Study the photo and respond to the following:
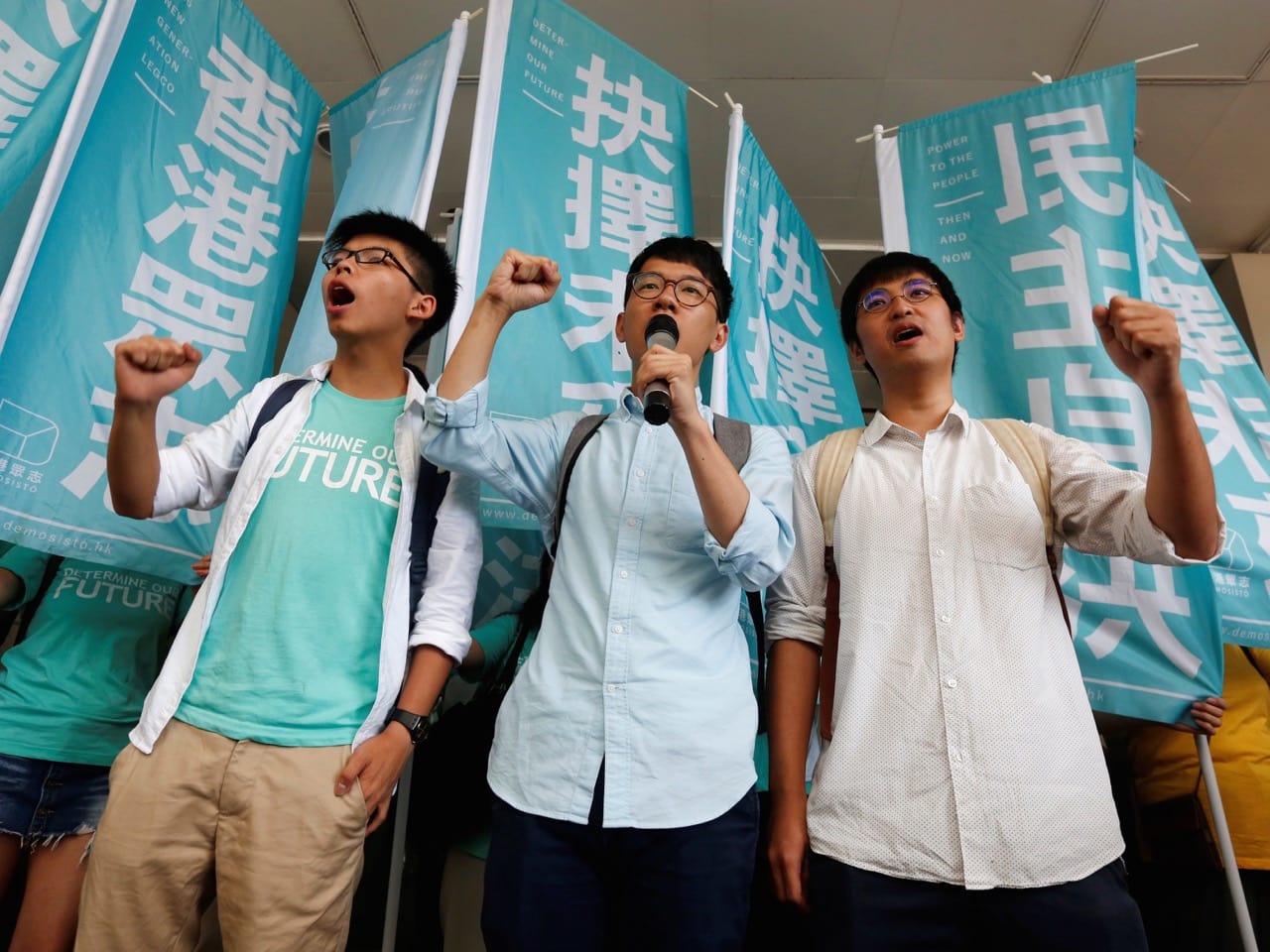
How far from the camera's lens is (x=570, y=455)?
147cm

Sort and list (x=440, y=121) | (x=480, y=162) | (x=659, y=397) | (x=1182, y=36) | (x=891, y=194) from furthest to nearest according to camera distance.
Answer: (x=1182, y=36), (x=891, y=194), (x=440, y=121), (x=480, y=162), (x=659, y=397)

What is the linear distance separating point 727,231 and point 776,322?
1.29 ft

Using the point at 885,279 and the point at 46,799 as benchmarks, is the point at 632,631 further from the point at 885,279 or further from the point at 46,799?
the point at 46,799

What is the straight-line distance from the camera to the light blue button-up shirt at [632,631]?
114 cm

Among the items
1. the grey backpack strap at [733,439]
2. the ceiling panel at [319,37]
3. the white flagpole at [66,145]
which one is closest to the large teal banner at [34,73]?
the white flagpole at [66,145]

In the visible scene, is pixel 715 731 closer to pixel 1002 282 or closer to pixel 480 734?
pixel 480 734

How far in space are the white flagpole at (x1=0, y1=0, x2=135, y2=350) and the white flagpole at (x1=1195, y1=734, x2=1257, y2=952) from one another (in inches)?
111

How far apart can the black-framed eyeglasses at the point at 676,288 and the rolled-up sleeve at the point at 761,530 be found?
0.34 meters

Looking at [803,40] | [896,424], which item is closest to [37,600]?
[896,424]

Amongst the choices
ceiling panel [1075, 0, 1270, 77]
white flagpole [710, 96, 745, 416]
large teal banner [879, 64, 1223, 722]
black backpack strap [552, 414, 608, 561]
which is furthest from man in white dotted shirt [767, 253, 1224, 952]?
ceiling panel [1075, 0, 1270, 77]

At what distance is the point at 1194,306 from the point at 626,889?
106 inches

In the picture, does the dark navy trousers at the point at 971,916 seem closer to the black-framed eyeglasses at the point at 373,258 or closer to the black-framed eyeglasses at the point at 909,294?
the black-framed eyeglasses at the point at 909,294

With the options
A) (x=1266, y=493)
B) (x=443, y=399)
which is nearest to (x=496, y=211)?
(x=443, y=399)

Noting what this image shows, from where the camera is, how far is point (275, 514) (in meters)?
1.37
